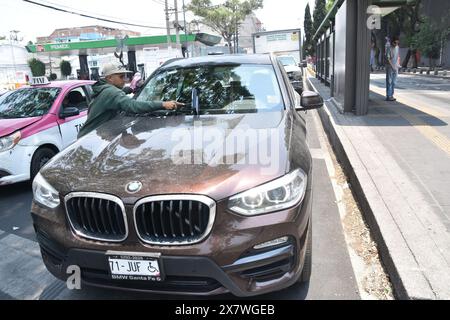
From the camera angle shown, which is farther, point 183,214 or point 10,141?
point 10,141

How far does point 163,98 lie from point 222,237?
2.28 metres

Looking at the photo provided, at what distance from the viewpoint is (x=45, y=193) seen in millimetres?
2896

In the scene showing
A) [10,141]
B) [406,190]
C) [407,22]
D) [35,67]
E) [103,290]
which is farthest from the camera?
[35,67]

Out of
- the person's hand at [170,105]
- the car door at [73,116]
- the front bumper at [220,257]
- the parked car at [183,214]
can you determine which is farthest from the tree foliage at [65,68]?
the front bumper at [220,257]

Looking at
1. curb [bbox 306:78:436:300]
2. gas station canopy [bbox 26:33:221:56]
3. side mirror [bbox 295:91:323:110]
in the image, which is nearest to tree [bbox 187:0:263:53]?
gas station canopy [bbox 26:33:221:56]

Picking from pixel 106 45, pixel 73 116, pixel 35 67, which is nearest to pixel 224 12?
pixel 106 45

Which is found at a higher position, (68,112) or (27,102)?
(27,102)

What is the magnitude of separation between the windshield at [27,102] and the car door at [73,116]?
0.20 m

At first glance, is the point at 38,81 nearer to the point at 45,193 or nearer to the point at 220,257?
the point at 45,193

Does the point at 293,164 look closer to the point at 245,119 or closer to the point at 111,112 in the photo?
the point at 245,119

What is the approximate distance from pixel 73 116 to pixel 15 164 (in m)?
1.39

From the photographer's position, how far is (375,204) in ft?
13.6

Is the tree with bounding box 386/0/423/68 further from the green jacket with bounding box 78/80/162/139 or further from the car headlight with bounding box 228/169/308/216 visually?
the car headlight with bounding box 228/169/308/216
